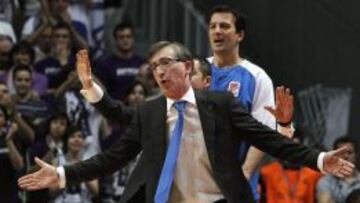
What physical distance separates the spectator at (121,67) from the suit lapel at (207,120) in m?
5.72

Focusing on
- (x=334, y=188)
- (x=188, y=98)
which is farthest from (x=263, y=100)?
(x=334, y=188)

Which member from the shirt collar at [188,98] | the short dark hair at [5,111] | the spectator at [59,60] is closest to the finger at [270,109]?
the shirt collar at [188,98]

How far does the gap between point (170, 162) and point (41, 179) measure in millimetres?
701

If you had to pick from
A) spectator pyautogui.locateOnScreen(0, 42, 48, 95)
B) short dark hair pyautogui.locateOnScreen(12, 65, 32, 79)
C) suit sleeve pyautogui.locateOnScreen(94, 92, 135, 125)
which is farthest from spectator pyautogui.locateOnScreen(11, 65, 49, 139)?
suit sleeve pyautogui.locateOnScreen(94, 92, 135, 125)

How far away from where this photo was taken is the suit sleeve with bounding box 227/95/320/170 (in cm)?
537

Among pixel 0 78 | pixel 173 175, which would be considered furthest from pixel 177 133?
pixel 0 78

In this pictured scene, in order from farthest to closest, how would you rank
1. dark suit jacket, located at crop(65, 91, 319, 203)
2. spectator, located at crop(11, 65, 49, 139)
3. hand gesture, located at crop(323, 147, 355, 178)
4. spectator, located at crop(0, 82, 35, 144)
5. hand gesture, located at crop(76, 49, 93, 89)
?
1. spectator, located at crop(11, 65, 49, 139)
2. spectator, located at crop(0, 82, 35, 144)
3. hand gesture, located at crop(76, 49, 93, 89)
4. dark suit jacket, located at crop(65, 91, 319, 203)
5. hand gesture, located at crop(323, 147, 355, 178)

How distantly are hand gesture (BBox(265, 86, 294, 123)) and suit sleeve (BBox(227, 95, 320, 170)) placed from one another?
0.33 meters

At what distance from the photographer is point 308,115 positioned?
38.5 ft

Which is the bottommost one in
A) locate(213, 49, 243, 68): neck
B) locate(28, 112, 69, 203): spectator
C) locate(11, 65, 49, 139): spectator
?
locate(28, 112, 69, 203): spectator

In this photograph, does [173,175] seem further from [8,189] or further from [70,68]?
[70,68]

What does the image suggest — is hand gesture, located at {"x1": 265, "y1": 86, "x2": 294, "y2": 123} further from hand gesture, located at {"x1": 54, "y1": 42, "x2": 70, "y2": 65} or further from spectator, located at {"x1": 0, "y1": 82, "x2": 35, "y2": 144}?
hand gesture, located at {"x1": 54, "y1": 42, "x2": 70, "y2": 65}

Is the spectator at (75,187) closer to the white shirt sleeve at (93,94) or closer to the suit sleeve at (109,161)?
the white shirt sleeve at (93,94)

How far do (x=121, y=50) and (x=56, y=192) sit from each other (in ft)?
8.11
